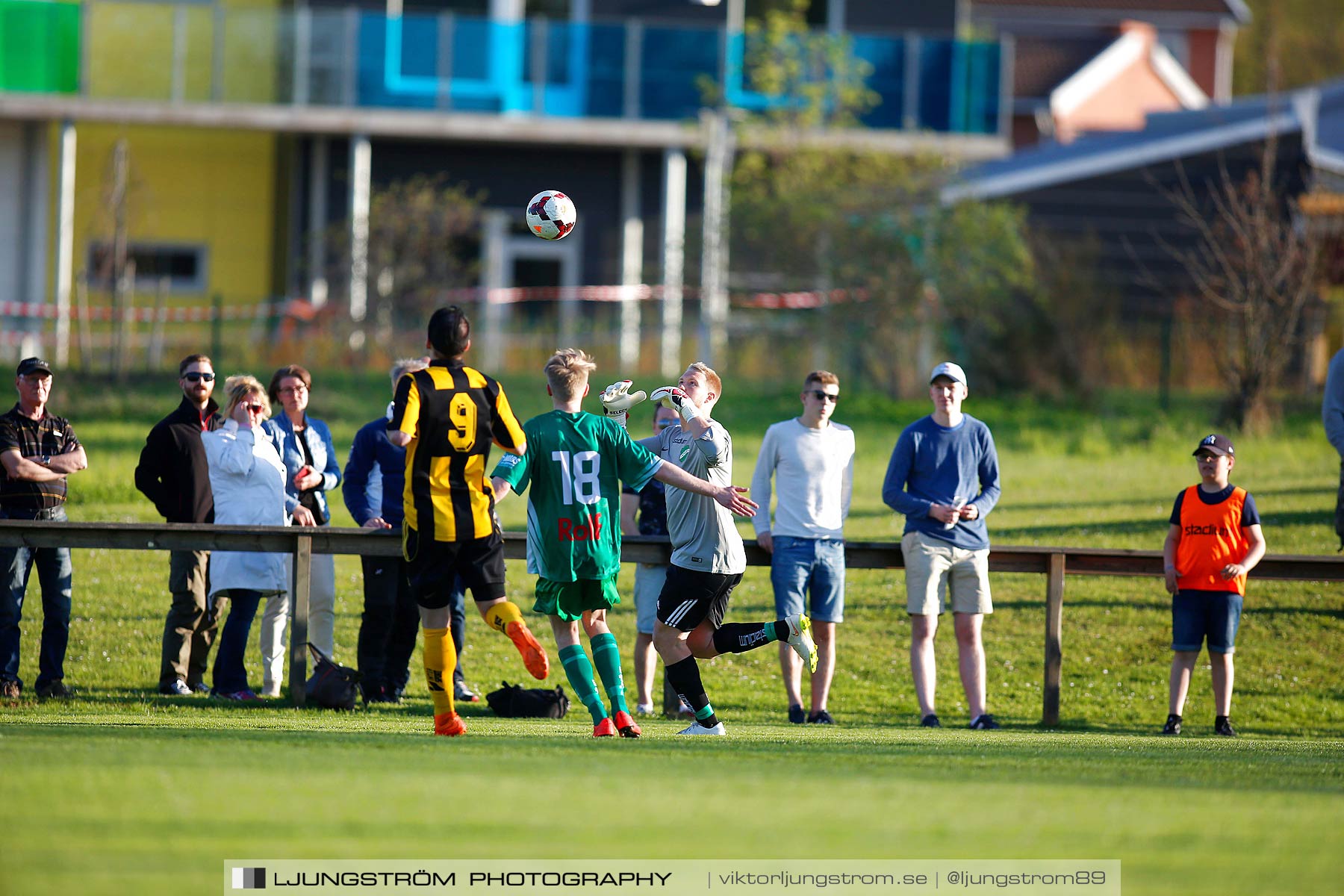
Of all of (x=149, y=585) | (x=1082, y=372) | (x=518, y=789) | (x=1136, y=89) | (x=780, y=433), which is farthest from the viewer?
(x=1136, y=89)

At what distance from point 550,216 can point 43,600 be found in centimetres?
387

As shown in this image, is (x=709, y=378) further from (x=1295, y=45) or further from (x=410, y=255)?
(x=1295, y=45)

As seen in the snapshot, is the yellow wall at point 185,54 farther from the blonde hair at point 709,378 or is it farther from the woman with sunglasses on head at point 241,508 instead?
the blonde hair at point 709,378

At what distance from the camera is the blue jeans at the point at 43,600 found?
933 centimetres

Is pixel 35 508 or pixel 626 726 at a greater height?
pixel 35 508

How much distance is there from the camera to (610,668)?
302 inches

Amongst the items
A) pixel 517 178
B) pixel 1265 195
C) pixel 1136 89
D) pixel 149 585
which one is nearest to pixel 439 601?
pixel 149 585

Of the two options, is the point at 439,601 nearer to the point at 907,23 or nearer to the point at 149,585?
the point at 149,585

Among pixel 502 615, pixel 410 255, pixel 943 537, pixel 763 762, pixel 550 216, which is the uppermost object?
pixel 410 255

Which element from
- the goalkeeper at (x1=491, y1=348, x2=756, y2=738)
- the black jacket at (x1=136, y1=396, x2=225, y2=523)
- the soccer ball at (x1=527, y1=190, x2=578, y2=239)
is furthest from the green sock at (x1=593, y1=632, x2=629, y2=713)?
the black jacket at (x1=136, y1=396, x2=225, y2=523)

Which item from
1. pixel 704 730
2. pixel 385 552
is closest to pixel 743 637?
pixel 704 730

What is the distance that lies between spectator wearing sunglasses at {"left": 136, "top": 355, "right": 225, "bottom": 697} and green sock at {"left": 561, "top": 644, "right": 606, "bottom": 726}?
3.19 metres

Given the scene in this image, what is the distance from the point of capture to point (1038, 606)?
40.2ft

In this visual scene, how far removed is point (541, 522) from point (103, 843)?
125 inches
